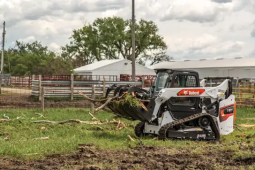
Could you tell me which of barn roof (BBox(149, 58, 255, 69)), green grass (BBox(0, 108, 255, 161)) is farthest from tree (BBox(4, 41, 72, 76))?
green grass (BBox(0, 108, 255, 161))

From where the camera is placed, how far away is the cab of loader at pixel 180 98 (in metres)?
12.8

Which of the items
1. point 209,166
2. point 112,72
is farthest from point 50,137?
point 112,72

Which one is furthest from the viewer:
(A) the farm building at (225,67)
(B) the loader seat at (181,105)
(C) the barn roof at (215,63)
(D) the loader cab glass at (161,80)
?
(C) the barn roof at (215,63)

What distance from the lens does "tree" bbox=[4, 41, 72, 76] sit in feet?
200

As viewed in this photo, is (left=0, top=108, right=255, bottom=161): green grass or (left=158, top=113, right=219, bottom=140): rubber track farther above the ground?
(left=158, top=113, right=219, bottom=140): rubber track

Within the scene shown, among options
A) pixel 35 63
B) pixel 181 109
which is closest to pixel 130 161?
pixel 181 109

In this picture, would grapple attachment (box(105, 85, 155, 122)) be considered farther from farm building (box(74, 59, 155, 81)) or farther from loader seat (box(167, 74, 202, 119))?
farm building (box(74, 59, 155, 81))

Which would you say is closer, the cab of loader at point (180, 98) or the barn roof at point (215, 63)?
the cab of loader at point (180, 98)

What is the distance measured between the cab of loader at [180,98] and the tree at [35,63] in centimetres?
4600

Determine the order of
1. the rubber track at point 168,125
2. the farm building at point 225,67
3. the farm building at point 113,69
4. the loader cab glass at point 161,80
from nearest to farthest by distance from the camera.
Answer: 1. the rubber track at point 168,125
2. the loader cab glass at point 161,80
3. the farm building at point 225,67
4. the farm building at point 113,69

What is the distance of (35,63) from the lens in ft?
267

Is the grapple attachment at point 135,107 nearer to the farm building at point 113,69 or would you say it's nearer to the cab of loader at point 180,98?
the cab of loader at point 180,98

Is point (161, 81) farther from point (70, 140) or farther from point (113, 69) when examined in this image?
point (113, 69)

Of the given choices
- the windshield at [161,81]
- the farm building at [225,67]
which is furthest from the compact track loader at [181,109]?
the farm building at [225,67]
